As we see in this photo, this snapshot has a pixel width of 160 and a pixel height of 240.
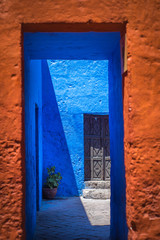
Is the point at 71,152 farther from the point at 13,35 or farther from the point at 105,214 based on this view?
the point at 13,35

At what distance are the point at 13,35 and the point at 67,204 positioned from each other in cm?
599

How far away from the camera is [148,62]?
2.53m

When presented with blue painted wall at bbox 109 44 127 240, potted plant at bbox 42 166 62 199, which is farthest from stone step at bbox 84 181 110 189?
blue painted wall at bbox 109 44 127 240

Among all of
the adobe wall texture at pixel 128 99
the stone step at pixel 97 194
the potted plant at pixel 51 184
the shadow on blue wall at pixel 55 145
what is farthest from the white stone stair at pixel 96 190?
the adobe wall texture at pixel 128 99

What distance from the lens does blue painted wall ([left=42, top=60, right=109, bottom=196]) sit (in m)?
8.98

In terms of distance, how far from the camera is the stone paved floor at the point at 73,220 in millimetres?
5032

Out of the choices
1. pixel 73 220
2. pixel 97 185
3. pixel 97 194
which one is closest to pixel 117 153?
pixel 73 220

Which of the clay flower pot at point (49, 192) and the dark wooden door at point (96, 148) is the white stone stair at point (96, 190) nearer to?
the dark wooden door at point (96, 148)

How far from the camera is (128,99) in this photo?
2529 millimetres

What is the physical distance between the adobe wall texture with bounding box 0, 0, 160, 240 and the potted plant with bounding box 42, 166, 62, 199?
6.16 meters

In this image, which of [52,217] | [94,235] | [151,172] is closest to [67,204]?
[52,217]

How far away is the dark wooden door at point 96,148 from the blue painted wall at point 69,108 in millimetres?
177

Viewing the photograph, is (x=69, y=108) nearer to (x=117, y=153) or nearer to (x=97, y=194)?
(x=97, y=194)

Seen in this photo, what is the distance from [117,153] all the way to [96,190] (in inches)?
182
